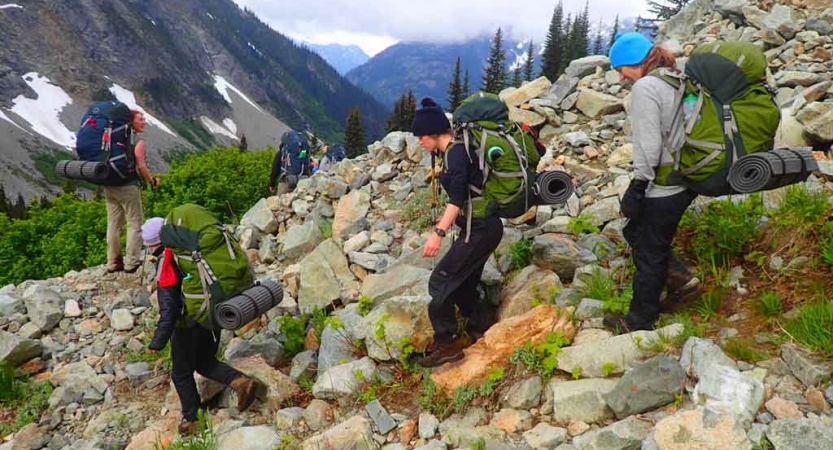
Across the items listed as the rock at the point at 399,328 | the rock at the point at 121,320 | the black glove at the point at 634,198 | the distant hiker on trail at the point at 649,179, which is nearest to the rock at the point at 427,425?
the rock at the point at 399,328

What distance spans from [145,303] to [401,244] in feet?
16.7

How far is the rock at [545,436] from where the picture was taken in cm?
396

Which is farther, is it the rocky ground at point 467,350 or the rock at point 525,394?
the rock at point 525,394

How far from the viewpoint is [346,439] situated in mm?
4562

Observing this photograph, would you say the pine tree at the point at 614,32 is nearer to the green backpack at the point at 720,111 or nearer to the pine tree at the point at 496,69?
the green backpack at the point at 720,111

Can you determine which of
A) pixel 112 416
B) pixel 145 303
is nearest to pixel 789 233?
pixel 112 416

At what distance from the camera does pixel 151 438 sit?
562cm

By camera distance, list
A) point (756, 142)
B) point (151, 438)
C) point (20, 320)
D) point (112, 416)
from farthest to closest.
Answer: point (20, 320), point (112, 416), point (151, 438), point (756, 142)

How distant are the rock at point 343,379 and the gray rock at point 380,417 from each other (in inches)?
18.5

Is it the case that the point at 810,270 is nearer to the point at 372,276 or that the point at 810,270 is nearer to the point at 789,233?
the point at 789,233

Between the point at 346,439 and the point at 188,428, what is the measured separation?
2.46 m

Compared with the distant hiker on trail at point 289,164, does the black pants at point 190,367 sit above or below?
below

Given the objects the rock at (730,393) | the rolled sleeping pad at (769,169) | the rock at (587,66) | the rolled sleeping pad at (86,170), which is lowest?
the rock at (730,393)

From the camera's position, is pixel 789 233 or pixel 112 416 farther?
pixel 112 416
